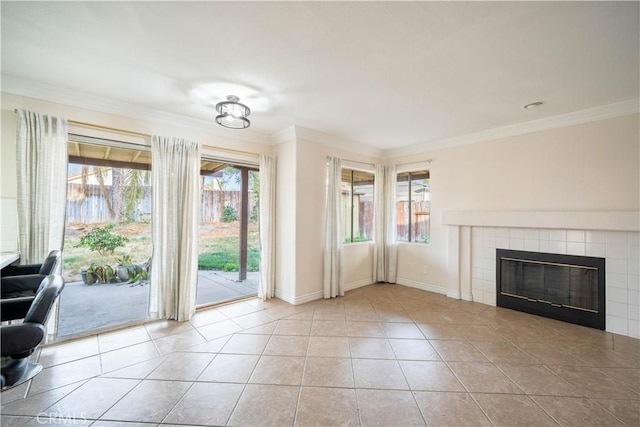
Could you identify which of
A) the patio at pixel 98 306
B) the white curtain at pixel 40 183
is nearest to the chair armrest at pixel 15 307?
the white curtain at pixel 40 183

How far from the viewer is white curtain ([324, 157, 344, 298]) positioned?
4.20 metres

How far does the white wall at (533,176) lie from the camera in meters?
2.98

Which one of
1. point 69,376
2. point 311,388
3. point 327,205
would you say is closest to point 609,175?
point 327,205

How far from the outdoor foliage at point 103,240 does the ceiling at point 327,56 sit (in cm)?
135

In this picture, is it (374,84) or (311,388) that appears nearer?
(311,388)

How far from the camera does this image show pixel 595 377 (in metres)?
2.15

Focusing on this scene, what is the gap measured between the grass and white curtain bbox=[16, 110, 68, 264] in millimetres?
241

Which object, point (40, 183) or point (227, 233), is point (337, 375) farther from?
point (40, 183)

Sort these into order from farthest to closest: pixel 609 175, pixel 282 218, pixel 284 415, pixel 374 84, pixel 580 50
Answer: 1. pixel 282 218
2. pixel 609 175
3. pixel 374 84
4. pixel 580 50
5. pixel 284 415

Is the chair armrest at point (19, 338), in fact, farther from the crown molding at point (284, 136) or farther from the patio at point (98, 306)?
the crown molding at point (284, 136)

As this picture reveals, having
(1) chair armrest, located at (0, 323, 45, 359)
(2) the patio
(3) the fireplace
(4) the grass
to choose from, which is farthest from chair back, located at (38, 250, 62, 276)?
(3) the fireplace

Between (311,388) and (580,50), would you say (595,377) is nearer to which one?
(311,388)

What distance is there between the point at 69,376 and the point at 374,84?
363 cm

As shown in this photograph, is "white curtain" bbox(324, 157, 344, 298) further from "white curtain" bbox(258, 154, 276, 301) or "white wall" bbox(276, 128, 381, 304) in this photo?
"white curtain" bbox(258, 154, 276, 301)
